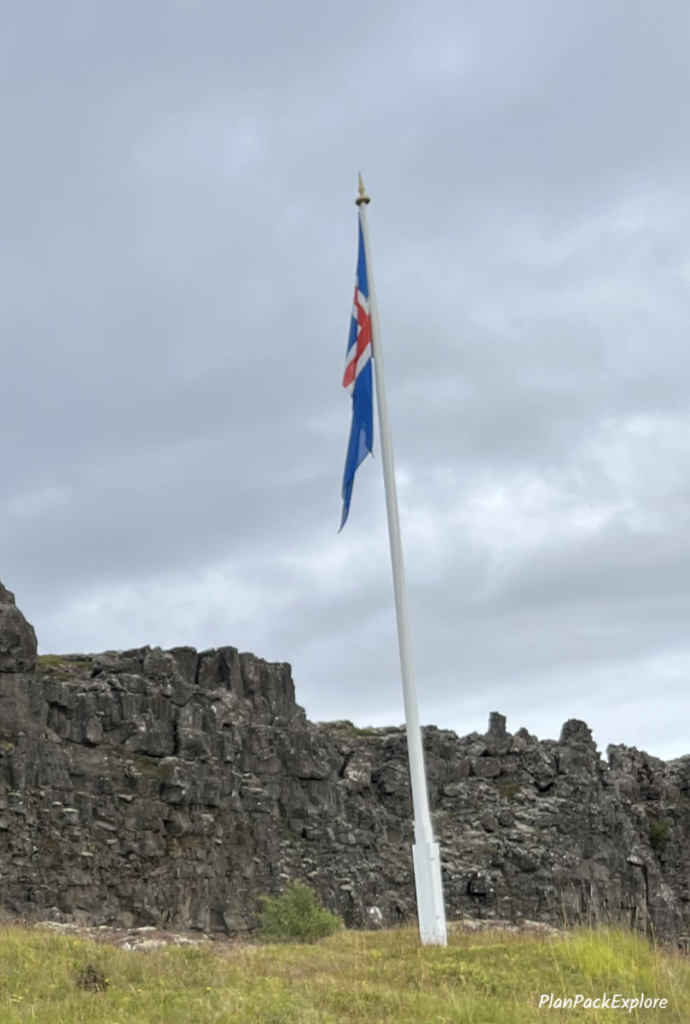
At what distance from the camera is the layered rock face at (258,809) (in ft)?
131

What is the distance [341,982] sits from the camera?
14.2 meters

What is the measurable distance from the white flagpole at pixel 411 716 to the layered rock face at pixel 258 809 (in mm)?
18711

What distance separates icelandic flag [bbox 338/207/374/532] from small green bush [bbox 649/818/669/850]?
63.8 meters

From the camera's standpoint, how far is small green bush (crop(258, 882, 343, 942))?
29.0 m

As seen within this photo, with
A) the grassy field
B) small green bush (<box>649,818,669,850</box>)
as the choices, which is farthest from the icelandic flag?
small green bush (<box>649,818,669,850</box>)

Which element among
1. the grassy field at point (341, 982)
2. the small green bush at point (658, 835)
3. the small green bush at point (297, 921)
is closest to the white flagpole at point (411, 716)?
the grassy field at point (341, 982)

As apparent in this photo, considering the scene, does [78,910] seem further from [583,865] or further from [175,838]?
[583,865]

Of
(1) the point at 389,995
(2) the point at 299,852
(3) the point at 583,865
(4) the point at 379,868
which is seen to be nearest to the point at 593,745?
(3) the point at 583,865

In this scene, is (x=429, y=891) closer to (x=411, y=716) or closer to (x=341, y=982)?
(x=411, y=716)

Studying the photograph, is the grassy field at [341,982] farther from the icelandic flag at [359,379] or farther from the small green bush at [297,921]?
the small green bush at [297,921]

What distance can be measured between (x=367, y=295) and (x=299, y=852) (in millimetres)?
36563

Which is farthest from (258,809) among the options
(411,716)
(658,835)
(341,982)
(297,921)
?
(658,835)

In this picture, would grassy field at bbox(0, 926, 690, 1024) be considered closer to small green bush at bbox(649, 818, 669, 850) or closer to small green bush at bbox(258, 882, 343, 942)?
small green bush at bbox(258, 882, 343, 942)

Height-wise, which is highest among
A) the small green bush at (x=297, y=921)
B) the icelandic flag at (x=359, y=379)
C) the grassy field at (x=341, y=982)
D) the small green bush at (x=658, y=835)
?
the icelandic flag at (x=359, y=379)
